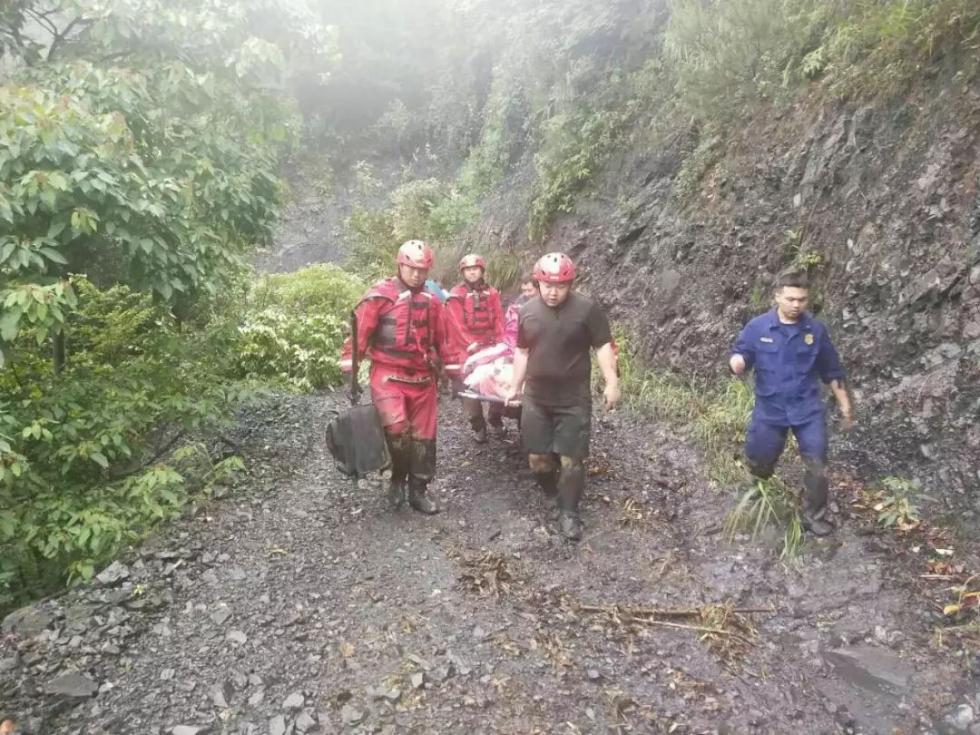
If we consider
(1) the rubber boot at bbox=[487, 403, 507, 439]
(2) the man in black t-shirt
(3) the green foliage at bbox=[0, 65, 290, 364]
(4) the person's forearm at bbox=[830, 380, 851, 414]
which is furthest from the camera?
(1) the rubber boot at bbox=[487, 403, 507, 439]

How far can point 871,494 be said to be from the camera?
184 inches

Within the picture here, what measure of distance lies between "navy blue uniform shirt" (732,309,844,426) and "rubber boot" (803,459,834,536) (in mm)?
334

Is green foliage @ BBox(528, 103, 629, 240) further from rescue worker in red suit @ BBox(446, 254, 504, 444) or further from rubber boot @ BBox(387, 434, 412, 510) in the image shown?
rubber boot @ BBox(387, 434, 412, 510)

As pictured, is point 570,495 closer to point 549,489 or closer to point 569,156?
point 549,489

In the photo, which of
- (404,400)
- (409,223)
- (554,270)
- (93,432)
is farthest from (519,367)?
(409,223)

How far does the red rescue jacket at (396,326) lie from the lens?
5.22m

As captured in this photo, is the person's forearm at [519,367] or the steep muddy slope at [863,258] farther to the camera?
the person's forearm at [519,367]

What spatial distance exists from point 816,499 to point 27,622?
5080 mm

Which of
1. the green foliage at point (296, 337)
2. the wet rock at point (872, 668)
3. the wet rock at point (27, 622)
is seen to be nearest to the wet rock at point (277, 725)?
the wet rock at point (27, 622)

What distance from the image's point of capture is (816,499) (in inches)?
180

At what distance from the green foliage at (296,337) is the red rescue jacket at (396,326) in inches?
146

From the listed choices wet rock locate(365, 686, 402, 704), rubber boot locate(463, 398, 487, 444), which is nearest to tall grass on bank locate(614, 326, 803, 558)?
rubber boot locate(463, 398, 487, 444)

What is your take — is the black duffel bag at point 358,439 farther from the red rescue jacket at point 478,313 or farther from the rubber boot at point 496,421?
the rubber boot at point 496,421

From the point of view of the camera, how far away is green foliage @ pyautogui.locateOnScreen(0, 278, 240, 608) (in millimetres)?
4590
